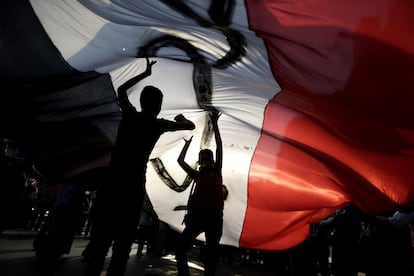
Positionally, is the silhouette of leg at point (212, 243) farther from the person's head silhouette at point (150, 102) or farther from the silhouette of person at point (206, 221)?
the person's head silhouette at point (150, 102)

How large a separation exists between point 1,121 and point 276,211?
9.60 ft

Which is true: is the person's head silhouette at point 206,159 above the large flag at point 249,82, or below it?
below

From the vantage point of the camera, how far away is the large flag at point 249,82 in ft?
6.63

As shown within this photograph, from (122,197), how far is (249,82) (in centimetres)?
140

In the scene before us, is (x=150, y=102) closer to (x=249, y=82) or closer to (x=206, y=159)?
(x=249, y=82)

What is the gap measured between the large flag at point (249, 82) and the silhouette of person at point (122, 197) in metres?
0.74

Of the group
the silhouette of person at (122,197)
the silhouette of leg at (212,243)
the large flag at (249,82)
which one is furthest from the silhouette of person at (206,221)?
the silhouette of person at (122,197)

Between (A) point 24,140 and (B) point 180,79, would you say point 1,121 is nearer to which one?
(A) point 24,140

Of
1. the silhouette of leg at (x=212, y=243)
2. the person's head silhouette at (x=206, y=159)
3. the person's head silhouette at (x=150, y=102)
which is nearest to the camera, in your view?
the person's head silhouette at (x=150, y=102)

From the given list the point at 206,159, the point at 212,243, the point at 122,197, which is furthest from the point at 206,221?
the point at 122,197

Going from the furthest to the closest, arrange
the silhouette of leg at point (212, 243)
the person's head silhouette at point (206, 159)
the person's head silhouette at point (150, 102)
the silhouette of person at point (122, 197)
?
the person's head silhouette at point (206, 159) → the silhouette of leg at point (212, 243) → the person's head silhouette at point (150, 102) → the silhouette of person at point (122, 197)

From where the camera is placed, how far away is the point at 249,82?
9.11 feet

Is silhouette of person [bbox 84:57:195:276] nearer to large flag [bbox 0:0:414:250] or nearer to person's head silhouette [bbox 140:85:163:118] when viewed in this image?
person's head silhouette [bbox 140:85:163:118]

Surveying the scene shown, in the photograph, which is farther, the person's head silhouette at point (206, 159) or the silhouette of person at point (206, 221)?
the person's head silhouette at point (206, 159)
